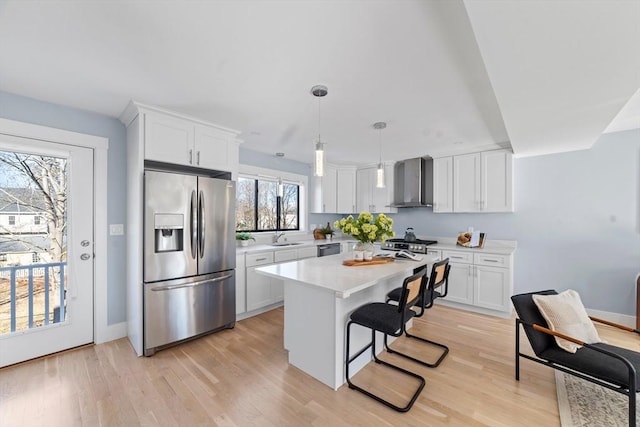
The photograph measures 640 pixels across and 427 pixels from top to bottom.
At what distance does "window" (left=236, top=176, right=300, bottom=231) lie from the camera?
4.36m

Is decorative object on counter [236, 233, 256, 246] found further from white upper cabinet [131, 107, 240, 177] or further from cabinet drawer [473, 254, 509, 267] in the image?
cabinet drawer [473, 254, 509, 267]

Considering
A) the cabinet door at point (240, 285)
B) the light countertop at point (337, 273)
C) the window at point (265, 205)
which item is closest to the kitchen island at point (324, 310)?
the light countertop at point (337, 273)

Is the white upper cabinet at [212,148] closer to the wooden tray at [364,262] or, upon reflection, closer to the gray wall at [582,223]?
the wooden tray at [364,262]

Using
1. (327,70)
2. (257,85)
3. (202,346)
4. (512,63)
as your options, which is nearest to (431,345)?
(202,346)

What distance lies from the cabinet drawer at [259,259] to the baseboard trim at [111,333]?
1.50 meters

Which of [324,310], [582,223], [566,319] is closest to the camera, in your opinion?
[566,319]

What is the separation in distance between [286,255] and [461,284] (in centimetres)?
261

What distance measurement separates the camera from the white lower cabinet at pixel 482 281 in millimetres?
3525

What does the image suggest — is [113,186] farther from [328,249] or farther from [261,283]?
[328,249]

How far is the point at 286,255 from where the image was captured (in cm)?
396

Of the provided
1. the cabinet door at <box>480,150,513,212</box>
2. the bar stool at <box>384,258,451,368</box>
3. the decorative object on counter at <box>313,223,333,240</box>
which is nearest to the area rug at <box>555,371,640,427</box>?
the bar stool at <box>384,258,451,368</box>

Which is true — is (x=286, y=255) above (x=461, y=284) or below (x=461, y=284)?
above

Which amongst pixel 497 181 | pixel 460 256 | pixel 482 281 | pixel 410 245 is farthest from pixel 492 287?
pixel 497 181

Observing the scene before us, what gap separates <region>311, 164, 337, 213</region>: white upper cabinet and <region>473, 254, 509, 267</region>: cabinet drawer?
2.60 metres
